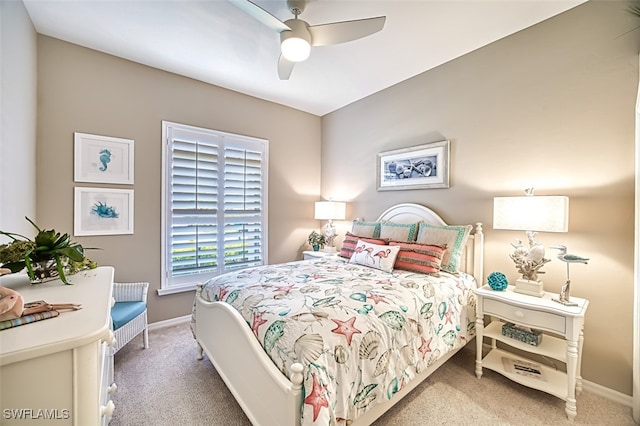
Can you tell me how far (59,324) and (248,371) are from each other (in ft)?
3.43

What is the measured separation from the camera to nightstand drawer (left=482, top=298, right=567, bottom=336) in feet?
6.11

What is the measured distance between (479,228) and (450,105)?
4.45ft

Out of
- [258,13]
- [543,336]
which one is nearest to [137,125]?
[258,13]

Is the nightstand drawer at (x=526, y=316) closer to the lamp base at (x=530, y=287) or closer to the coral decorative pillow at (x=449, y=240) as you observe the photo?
the lamp base at (x=530, y=287)

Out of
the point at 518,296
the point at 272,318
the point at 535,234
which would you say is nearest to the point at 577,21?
the point at 535,234

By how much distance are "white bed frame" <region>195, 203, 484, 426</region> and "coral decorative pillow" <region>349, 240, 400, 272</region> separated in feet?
2.85

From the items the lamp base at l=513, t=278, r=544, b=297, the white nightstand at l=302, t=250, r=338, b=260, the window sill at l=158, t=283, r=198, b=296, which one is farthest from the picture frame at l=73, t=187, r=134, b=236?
the lamp base at l=513, t=278, r=544, b=297

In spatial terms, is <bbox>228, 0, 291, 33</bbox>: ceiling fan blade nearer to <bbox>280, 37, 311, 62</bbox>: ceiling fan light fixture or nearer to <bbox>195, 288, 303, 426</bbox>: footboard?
<bbox>280, 37, 311, 62</bbox>: ceiling fan light fixture

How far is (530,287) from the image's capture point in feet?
6.95

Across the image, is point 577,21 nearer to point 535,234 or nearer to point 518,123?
point 518,123

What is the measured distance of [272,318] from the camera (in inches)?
60.5

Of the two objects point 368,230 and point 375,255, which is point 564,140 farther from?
point 368,230

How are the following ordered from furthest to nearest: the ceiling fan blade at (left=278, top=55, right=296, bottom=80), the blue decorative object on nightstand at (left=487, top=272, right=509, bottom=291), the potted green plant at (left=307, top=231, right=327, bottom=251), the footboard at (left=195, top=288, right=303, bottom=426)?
1. the potted green plant at (left=307, top=231, right=327, bottom=251)
2. the ceiling fan blade at (left=278, top=55, right=296, bottom=80)
3. the blue decorative object on nightstand at (left=487, top=272, right=509, bottom=291)
4. the footboard at (left=195, top=288, right=303, bottom=426)

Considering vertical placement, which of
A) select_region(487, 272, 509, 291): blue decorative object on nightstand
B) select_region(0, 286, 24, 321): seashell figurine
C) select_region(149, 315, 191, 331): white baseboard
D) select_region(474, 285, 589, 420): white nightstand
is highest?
select_region(0, 286, 24, 321): seashell figurine
